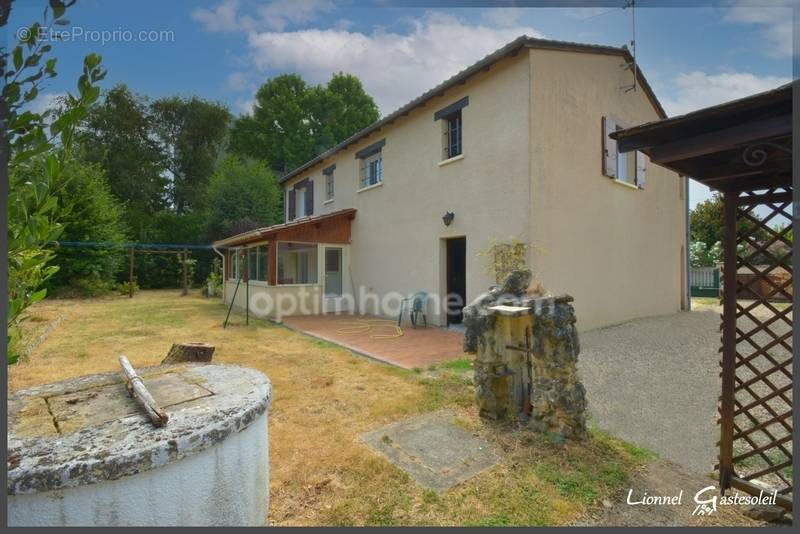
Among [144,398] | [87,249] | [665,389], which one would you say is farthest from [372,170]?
[87,249]

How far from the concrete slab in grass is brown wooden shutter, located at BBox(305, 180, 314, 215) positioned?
13672mm

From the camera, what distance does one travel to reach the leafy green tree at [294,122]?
30.9m

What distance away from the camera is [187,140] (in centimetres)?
2855

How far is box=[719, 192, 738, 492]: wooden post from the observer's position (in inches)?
108

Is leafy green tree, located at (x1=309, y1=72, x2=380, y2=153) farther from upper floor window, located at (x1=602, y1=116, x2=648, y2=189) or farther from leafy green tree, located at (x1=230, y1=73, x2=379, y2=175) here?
upper floor window, located at (x1=602, y1=116, x2=648, y2=189)

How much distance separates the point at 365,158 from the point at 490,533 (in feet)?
40.0

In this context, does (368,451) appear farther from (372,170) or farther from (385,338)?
(372,170)

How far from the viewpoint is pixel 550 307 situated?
3580mm

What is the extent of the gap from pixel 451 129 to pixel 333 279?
630cm

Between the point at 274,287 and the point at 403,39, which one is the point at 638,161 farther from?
the point at 274,287

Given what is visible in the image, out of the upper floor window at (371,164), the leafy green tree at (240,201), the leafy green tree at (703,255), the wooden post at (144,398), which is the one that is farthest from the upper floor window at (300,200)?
the leafy green tree at (703,255)

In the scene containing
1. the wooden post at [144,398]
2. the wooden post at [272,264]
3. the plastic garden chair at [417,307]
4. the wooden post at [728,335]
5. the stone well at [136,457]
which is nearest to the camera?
the stone well at [136,457]

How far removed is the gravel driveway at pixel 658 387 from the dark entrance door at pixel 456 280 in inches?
119

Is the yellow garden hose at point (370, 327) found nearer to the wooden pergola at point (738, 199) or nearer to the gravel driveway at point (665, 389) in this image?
the gravel driveway at point (665, 389)
